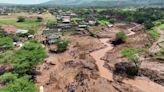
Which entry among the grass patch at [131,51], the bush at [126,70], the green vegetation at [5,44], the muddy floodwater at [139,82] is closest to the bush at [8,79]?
the muddy floodwater at [139,82]

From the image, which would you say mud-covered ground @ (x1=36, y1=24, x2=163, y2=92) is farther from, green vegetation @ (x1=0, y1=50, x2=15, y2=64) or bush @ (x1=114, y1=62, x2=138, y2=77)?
green vegetation @ (x1=0, y1=50, x2=15, y2=64)

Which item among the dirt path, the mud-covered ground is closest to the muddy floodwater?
the dirt path

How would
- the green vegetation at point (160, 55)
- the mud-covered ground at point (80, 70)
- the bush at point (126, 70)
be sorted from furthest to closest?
the green vegetation at point (160, 55)
the bush at point (126, 70)
the mud-covered ground at point (80, 70)

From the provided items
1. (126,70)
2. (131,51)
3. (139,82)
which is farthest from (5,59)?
(131,51)

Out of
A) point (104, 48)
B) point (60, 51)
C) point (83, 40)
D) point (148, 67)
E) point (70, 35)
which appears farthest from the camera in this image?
point (70, 35)

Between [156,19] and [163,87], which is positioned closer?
[163,87]

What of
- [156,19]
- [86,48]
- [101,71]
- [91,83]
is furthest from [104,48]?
[156,19]

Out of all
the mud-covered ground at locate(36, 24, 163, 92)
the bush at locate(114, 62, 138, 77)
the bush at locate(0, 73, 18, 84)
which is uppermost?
the bush at locate(0, 73, 18, 84)

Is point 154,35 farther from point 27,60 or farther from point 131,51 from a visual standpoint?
point 27,60

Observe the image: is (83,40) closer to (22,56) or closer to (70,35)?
(70,35)

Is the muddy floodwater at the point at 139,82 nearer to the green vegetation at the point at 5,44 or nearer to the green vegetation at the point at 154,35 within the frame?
the green vegetation at the point at 5,44

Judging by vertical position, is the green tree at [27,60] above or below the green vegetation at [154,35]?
above
